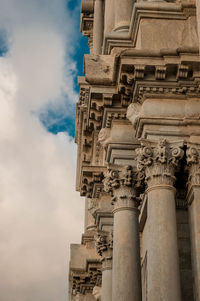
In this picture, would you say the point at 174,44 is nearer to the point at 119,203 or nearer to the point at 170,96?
the point at 170,96

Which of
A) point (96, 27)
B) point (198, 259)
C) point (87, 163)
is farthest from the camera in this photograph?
point (96, 27)

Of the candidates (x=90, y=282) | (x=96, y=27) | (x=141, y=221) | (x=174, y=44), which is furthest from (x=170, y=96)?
(x=90, y=282)

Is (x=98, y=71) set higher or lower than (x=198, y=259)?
higher

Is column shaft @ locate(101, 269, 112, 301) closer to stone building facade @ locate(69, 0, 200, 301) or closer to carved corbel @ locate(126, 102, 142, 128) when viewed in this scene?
stone building facade @ locate(69, 0, 200, 301)

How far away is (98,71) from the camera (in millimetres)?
22312

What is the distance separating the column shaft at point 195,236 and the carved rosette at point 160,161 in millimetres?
911

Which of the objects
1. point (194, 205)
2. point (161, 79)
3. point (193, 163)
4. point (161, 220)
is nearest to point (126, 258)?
point (161, 220)

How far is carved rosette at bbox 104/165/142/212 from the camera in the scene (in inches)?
840

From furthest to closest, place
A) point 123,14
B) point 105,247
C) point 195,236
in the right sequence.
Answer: point 105,247 < point 123,14 < point 195,236

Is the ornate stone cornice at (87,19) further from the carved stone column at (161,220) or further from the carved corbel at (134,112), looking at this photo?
the carved stone column at (161,220)

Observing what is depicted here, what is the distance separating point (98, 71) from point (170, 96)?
3.23 metres

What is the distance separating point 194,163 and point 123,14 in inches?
356

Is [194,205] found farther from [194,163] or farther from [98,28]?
[98,28]

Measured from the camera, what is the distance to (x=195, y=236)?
60.9 ft
